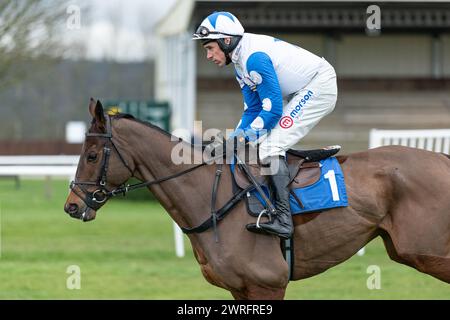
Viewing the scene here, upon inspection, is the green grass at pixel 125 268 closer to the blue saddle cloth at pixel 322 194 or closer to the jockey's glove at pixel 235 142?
the blue saddle cloth at pixel 322 194

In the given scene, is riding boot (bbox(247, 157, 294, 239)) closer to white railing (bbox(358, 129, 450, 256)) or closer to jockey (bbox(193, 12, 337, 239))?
jockey (bbox(193, 12, 337, 239))

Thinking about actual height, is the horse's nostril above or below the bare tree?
below

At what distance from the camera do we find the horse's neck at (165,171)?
18.3 feet

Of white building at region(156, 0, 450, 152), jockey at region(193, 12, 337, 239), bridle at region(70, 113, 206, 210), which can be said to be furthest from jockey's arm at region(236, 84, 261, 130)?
white building at region(156, 0, 450, 152)

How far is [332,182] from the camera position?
5633 mm

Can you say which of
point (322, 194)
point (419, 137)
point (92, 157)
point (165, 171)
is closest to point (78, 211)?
point (92, 157)

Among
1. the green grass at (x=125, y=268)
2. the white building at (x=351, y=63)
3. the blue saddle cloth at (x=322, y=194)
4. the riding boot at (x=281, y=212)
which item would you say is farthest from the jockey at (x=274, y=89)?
the white building at (x=351, y=63)

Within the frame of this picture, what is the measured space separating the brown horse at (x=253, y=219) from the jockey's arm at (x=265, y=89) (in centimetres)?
44

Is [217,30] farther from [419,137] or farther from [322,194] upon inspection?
[419,137]

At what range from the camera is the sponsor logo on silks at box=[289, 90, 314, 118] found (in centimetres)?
571

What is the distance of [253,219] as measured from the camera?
17.9ft

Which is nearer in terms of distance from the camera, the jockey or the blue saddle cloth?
the jockey
